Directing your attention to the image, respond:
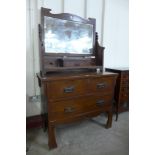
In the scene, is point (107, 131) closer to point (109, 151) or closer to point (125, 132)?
point (125, 132)

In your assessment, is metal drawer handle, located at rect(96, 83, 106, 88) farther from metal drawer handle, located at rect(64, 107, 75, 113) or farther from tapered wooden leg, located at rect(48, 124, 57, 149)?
tapered wooden leg, located at rect(48, 124, 57, 149)

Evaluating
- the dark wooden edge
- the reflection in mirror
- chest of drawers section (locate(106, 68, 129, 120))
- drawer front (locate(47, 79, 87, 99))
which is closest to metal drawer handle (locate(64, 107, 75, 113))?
drawer front (locate(47, 79, 87, 99))

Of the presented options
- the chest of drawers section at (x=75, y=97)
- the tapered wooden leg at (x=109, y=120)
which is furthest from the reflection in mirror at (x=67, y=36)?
the tapered wooden leg at (x=109, y=120)

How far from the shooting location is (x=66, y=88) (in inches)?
68.2

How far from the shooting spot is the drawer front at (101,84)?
1.95 meters

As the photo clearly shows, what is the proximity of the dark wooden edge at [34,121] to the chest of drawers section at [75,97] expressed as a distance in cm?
56

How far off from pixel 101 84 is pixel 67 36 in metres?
0.79

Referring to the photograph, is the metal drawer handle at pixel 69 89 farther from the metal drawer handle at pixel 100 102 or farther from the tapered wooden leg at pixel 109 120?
the tapered wooden leg at pixel 109 120

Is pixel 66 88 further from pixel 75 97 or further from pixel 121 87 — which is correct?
pixel 121 87
